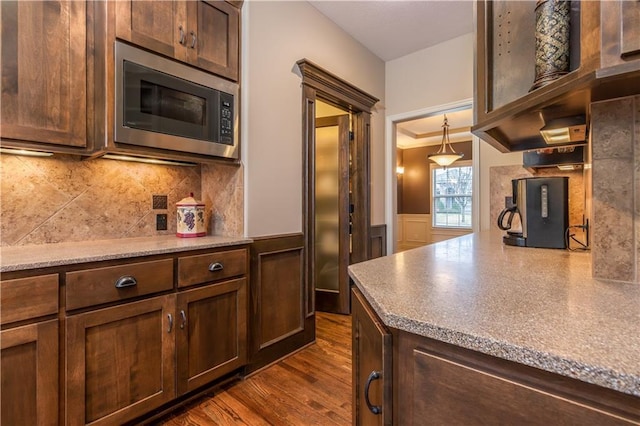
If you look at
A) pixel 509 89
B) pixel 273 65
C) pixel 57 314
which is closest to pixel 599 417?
pixel 509 89

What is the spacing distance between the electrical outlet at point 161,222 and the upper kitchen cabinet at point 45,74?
75 cm

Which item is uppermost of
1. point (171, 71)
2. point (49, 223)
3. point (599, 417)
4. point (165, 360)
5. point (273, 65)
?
point (273, 65)

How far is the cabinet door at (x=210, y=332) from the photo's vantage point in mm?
1692

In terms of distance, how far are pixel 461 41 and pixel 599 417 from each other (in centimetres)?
343

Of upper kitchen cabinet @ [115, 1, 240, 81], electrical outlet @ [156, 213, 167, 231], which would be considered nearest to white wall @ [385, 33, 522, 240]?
upper kitchen cabinet @ [115, 1, 240, 81]

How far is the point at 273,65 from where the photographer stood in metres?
2.29

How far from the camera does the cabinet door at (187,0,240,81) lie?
6.11 ft

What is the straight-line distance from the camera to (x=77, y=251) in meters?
1.48

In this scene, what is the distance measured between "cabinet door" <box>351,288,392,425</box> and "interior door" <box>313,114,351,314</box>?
2.21 metres

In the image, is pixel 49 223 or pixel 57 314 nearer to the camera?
pixel 57 314

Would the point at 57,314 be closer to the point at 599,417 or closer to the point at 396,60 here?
the point at 599,417

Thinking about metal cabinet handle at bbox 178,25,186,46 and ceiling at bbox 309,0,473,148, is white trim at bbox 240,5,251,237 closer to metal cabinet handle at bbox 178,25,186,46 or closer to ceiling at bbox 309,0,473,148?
metal cabinet handle at bbox 178,25,186,46

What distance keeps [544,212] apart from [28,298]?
2252 millimetres

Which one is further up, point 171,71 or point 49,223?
point 171,71
